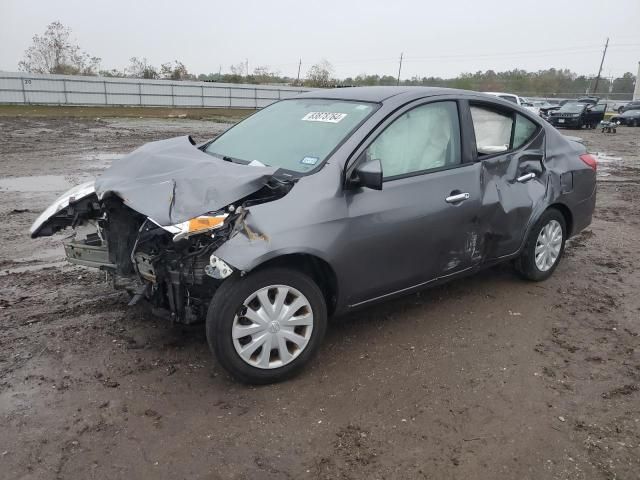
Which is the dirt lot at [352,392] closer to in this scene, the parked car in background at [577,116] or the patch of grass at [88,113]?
the patch of grass at [88,113]

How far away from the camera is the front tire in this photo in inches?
123

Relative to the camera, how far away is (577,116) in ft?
95.2

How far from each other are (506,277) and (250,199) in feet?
10.0

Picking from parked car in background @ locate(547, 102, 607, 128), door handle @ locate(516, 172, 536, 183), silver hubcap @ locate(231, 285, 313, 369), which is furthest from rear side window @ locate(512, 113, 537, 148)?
parked car in background @ locate(547, 102, 607, 128)

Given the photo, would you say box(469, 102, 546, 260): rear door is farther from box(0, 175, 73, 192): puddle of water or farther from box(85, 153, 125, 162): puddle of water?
box(85, 153, 125, 162): puddle of water

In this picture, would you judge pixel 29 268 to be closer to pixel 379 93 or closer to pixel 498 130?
pixel 379 93

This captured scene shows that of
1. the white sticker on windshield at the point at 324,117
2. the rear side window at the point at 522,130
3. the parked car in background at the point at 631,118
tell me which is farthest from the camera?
the parked car in background at the point at 631,118

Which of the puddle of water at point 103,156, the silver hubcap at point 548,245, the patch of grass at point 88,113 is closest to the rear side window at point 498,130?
the silver hubcap at point 548,245

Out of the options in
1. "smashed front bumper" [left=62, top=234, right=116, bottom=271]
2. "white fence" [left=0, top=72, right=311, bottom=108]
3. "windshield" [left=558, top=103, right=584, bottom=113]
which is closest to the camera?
"smashed front bumper" [left=62, top=234, right=116, bottom=271]

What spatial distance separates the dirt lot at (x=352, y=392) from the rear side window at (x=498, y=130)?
4.33ft

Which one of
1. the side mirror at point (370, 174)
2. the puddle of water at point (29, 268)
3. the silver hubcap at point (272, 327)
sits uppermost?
the side mirror at point (370, 174)

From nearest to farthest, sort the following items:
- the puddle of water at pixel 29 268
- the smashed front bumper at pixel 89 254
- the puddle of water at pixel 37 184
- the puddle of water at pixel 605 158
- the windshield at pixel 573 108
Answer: the smashed front bumper at pixel 89 254 → the puddle of water at pixel 29 268 → the puddle of water at pixel 37 184 → the puddle of water at pixel 605 158 → the windshield at pixel 573 108

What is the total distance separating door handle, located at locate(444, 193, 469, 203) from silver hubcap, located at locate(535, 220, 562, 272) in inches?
48.9

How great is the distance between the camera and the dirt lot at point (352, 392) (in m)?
2.72
